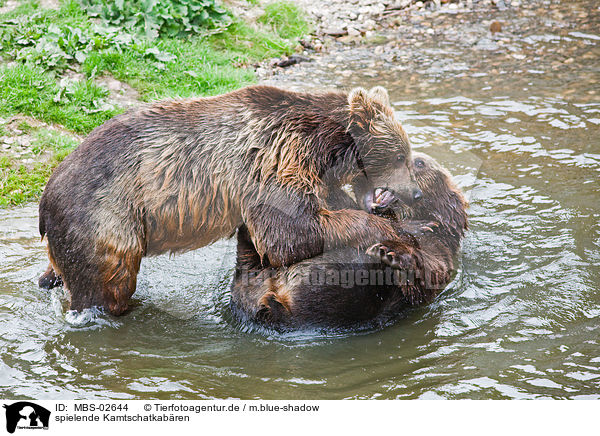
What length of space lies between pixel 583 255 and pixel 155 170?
3.81m

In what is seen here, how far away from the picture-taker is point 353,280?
211 inches

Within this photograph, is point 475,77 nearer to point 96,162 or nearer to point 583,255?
point 583,255

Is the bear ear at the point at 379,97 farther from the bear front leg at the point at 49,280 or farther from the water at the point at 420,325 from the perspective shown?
the bear front leg at the point at 49,280

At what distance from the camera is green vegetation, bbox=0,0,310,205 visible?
27.9 ft

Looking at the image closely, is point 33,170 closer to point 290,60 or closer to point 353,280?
point 353,280

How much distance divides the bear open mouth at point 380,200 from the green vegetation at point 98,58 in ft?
13.5

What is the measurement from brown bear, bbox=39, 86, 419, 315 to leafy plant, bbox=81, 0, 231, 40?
5380 mm

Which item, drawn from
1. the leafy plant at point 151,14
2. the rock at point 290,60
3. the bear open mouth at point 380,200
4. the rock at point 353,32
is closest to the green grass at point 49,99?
the leafy plant at point 151,14

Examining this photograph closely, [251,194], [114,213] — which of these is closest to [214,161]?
[251,194]

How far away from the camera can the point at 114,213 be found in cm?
528

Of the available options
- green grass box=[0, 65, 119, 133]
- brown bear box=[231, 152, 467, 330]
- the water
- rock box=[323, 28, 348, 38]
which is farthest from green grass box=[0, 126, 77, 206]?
rock box=[323, 28, 348, 38]

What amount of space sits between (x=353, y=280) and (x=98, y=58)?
6.08 metres
